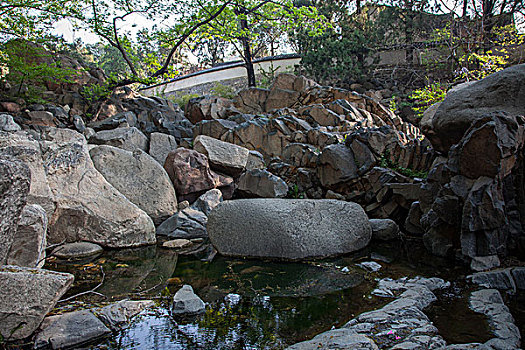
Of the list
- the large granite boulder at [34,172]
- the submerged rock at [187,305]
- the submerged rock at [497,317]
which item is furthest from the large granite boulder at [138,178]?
the submerged rock at [497,317]

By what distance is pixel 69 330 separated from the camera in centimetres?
331

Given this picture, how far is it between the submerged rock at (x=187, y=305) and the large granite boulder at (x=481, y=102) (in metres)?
5.14

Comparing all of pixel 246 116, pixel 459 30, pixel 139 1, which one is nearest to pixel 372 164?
pixel 246 116

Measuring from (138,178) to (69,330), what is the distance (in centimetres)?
543

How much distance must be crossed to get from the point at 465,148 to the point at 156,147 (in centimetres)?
932

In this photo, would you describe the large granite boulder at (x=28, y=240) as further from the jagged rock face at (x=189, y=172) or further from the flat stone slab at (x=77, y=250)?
the jagged rock face at (x=189, y=172)

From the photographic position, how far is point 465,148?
5.54 m

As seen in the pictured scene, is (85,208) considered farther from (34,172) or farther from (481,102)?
(481,102)

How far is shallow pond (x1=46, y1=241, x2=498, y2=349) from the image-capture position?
3.50 meters

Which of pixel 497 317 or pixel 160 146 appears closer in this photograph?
pixel 497 317

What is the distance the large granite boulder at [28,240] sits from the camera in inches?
146

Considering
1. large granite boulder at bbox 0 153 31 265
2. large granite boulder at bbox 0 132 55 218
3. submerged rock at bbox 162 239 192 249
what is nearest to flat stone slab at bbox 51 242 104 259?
large granite boulder at bbox 0 132 55 218

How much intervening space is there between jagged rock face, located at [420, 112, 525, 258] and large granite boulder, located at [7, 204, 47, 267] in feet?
18.2

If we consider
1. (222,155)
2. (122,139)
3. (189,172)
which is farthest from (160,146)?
(189,172)
